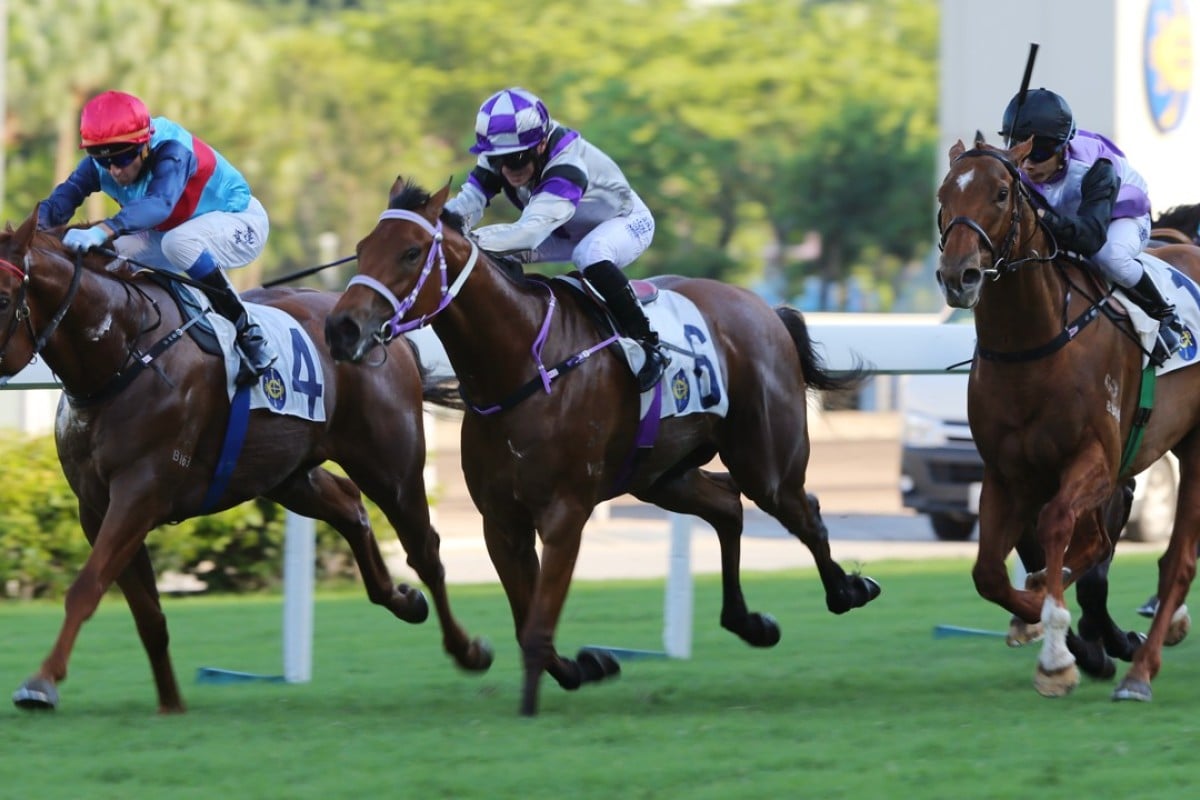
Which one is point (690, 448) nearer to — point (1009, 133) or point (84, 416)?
point (1009, 133)

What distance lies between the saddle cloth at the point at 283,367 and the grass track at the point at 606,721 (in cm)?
100

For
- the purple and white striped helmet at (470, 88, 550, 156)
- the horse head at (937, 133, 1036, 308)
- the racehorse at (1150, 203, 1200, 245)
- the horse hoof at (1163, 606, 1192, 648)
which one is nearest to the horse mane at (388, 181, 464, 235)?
the purple and white striped helmet at (470, 88, 550, 156)

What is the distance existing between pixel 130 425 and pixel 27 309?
49 cm

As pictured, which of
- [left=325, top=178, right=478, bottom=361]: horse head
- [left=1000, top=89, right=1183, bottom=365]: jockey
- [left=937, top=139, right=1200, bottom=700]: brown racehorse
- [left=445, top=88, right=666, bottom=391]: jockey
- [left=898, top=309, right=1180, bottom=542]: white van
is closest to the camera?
[left=325, top=178, right=478, bottom=361]: horse head

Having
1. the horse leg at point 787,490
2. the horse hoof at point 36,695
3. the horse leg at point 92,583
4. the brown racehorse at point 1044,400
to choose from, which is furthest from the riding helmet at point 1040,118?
the horse hoof at point 36,695

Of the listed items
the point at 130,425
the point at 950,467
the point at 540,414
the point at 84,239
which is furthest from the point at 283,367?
the point at 950,467

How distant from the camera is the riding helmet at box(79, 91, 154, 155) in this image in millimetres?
6375

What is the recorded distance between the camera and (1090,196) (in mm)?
6586

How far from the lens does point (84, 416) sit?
6.36 m

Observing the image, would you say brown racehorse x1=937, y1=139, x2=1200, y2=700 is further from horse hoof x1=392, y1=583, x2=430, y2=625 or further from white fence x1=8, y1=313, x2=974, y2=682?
horse hoof x1=392, y1=583, x2=430, y2=625

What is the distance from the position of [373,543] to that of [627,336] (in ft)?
4.78

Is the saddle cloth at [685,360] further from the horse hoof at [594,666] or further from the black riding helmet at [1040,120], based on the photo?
the black riding helmet at [1040,120]

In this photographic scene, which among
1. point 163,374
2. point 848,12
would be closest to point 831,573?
point 163,374

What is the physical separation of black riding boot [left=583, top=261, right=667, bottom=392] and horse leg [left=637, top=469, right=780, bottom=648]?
78cm
